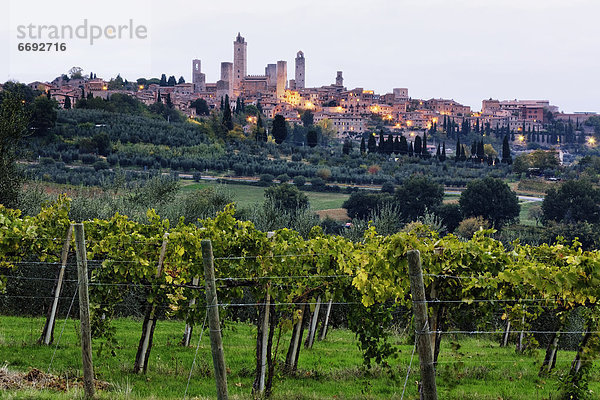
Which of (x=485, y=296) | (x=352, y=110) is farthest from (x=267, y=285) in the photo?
(x=352, y=110)

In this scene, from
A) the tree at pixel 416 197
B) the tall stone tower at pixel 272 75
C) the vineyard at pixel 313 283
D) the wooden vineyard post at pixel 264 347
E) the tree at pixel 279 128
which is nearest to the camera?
the vineyard at pixel 313 283

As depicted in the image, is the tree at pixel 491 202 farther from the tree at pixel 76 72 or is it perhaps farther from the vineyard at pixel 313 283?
the tree at pixel 76 72

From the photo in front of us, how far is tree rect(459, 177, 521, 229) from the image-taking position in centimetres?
4666

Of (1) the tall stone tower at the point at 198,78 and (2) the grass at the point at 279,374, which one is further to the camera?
(1) the tall stone tower at the point at 198,78

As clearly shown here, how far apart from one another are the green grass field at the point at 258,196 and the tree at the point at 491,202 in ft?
31.2

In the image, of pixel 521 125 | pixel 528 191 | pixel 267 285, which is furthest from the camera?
pixel 521 125

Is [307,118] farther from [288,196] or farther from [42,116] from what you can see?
[288,196]

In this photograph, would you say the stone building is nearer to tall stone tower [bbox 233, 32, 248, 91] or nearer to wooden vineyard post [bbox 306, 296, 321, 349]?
tall stone tower [bbox 233, 32, 248, 91]

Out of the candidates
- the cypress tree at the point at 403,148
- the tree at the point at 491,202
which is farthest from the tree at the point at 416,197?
the cypress tree at the point at 403,148

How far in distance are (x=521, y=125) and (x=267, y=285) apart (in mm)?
162242

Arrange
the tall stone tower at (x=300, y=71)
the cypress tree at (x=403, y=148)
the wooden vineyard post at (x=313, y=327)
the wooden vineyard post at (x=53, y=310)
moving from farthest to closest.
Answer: the tall stone tower at (x=300, y=71), the cypress tree at (x=403, y=148), the wooden vineyard post at (x=313, y=327), the wooden vineyard post at (x=53, y=310)

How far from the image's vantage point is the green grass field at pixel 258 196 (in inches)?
1753

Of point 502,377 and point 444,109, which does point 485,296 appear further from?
point 444,109

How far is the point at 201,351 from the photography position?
8.03m
